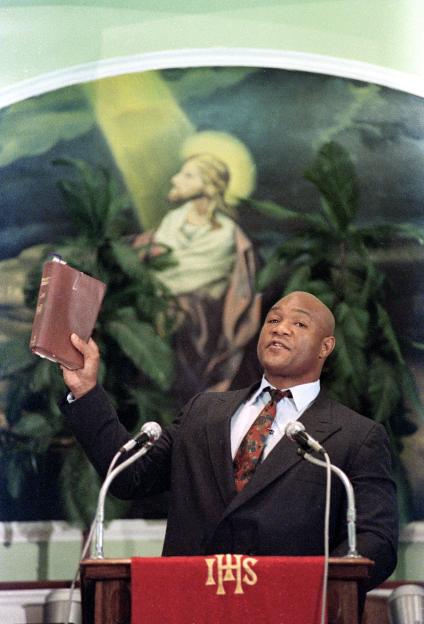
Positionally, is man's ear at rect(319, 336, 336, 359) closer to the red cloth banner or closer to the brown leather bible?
the brown leather bible

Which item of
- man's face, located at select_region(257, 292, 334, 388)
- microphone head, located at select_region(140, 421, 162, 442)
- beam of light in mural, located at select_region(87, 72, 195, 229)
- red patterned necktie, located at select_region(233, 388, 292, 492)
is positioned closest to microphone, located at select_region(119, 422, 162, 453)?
microphone head, located at select_region(140, 421, 162, 442)

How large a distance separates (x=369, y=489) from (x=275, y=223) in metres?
1.77

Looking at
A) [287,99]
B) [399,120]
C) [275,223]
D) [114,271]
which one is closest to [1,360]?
[114,271]

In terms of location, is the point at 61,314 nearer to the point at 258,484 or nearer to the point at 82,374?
the point at 82,374

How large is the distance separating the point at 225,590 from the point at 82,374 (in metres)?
1.04

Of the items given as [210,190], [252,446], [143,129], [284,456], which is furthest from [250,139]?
[284,456]

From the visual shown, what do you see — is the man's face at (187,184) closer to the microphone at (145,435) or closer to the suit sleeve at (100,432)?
the suit sleeve at (100,432)

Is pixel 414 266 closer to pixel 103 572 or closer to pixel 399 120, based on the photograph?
pixel 399 120

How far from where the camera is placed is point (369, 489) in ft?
11.6

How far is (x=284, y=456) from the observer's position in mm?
3555

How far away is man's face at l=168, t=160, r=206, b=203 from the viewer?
5.04m

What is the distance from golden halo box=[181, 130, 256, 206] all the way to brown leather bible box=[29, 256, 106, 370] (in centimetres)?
140

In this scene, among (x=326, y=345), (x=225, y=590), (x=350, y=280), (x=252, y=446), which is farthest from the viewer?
(x=350, y=280)

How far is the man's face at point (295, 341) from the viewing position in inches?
155
